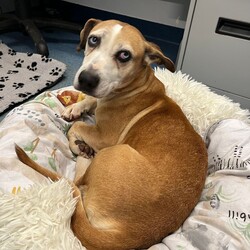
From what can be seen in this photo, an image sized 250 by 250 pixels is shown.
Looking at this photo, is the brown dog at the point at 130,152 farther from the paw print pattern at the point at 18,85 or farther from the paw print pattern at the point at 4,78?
the paw print pattern at the point at 4,78

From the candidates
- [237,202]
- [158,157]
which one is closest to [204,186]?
[237,202]

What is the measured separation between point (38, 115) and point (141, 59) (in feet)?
1.67

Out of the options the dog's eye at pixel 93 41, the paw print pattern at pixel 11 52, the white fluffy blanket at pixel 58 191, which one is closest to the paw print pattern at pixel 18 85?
the paw print pattern at pixel 11 52

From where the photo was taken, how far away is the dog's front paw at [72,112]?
149cm

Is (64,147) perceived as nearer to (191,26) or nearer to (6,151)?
(6,151)

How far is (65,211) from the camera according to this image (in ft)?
3.05

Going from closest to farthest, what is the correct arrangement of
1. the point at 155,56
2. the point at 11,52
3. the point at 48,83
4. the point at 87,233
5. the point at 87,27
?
1. the point at 87,233
2. the point at 155,56
3. the point at 87,27
4. the point at 48,83
5. the point at 11,52

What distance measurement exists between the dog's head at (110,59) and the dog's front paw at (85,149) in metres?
0.28

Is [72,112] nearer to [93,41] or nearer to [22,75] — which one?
[93,41]

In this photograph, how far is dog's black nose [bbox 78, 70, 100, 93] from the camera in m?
1.12

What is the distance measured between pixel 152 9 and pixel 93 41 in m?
1.89

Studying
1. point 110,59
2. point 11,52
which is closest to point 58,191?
point 110,59

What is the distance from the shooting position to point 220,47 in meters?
2.09

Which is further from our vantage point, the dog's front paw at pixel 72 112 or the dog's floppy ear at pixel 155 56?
the dog's front paw at pixel 72 112
